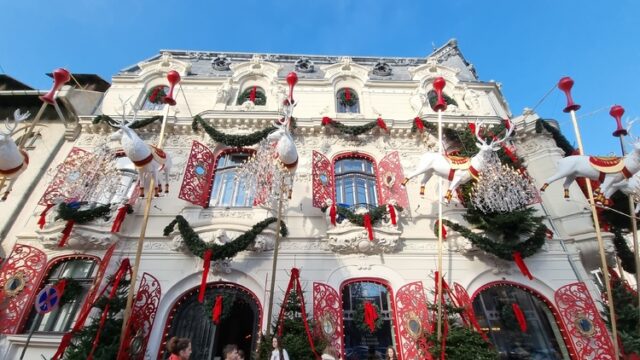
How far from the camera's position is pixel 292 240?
324 inches

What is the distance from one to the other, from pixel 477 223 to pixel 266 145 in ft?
19.1

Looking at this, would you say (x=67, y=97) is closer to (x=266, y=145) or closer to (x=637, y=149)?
(x=266, y=145)

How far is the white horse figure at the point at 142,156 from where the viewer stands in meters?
6.16

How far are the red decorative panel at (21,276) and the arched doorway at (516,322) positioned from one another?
10.6 m

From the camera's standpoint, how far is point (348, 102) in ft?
40.9

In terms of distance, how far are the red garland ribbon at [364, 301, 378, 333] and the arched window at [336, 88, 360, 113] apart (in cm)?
765

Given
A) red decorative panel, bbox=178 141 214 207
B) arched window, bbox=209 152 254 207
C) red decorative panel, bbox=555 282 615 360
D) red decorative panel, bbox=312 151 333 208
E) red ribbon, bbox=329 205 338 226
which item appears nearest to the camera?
red decorative panel, bbox=555 282 615 360

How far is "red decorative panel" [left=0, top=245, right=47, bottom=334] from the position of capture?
6.97 meters

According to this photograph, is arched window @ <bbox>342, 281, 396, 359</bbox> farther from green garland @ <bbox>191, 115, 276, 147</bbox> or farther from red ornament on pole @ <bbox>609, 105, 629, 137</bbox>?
red ornament on pole @ <bbox>609, 105, 629, 137</bbox>

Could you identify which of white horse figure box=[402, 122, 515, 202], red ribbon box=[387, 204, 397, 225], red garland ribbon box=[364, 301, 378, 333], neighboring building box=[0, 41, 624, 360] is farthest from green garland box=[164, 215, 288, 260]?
white horse figure box=[402, 122, 515, 202]

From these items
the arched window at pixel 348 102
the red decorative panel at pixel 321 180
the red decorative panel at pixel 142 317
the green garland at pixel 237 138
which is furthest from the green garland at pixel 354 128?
the red decorative panel at pixel 142 317

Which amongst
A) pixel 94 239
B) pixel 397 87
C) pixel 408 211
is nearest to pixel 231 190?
pixel 94 239

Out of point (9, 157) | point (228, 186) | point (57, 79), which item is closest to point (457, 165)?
point (228, 186)

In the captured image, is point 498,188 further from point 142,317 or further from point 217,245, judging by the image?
point 142,317
